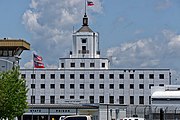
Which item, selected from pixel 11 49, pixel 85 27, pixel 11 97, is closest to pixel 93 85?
pixel 85 27

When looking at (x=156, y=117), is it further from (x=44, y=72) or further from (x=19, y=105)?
(x=44, y=72)

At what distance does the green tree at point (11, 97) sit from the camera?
73.1 m

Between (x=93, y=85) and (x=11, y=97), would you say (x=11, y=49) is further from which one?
(x=93, y=85)


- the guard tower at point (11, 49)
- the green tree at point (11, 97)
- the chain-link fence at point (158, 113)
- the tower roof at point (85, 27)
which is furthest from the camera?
the tower roof at point (85, 27)

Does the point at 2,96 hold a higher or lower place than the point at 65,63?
lower

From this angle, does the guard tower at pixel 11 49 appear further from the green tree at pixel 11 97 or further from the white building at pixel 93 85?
the white building at pixel 93 85

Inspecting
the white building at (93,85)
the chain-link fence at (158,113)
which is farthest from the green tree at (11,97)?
the white building at (93,85)

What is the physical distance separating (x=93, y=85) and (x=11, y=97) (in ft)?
203

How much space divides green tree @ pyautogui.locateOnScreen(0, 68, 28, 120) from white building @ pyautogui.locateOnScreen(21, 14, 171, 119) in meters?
58.1

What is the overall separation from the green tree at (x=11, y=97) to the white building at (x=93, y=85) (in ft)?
191

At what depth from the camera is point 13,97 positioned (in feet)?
241

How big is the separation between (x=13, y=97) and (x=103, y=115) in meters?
41.3

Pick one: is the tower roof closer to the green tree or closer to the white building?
the white building

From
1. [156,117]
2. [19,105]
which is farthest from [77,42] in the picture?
[19,105]
